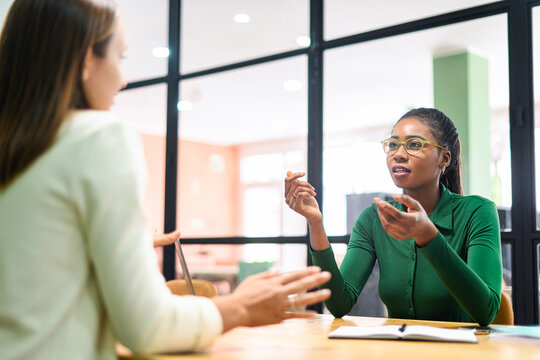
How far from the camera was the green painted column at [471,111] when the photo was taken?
2.63 meters

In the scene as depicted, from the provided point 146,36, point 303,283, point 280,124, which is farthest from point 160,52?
point 303,283

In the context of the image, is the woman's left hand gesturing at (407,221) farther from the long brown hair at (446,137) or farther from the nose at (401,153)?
the long brown hair at (446,137)

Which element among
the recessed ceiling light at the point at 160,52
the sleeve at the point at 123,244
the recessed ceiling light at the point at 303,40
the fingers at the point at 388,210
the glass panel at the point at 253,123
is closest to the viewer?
the sleeve at the point at 123,244

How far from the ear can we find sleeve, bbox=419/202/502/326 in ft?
3.15

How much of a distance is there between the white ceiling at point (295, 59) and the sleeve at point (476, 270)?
3.34ft

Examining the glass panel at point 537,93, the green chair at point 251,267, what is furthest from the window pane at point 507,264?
the green chair at point 251,267

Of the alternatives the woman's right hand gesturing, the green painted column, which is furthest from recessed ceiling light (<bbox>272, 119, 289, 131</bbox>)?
the woman's right hand gesturing

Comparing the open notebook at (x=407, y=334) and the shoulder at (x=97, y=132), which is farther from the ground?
the shoulder at (x=97, y=132)

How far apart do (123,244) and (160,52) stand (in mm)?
3582

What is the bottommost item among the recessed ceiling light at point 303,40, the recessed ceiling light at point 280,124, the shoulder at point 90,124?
the shoulder at point 90,124

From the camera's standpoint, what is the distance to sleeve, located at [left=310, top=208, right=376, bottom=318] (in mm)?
1941

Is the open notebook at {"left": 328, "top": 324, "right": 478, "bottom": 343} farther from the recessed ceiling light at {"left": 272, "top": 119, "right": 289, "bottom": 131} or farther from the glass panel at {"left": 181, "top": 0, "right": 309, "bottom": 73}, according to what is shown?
the recessed ceiling light at {"left": 272, "top": 119, "right": 289, "bottom": 131}

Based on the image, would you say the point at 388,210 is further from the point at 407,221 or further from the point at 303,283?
the point at 303,283

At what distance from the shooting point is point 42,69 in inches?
37.9
